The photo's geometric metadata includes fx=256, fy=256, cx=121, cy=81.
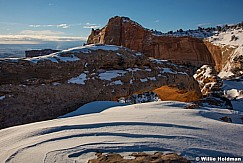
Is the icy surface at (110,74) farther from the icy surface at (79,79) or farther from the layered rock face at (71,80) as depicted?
the icy surface at (79,79)

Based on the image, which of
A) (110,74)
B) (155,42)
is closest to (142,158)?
(110,74)

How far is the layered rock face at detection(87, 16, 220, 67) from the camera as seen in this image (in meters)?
25.8

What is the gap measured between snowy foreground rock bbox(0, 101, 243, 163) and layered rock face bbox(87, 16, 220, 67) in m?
22.8

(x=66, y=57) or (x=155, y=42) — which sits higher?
(x=155, y=42)

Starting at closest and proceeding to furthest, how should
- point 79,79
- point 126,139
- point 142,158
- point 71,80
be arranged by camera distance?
Answer: 1. point 142,158
2. point 126,139
3. point 71,80
4. point 79,79

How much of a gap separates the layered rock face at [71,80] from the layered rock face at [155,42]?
17.2 m

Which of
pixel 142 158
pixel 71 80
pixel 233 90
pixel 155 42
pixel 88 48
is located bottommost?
pixel 233 90

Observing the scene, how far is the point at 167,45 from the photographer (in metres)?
26.0

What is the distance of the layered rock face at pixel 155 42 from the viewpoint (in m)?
25.8

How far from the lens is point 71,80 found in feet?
22.2

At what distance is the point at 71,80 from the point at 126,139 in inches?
175

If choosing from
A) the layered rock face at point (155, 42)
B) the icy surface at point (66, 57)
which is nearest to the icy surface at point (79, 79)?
the icy surface at point (66, 57)

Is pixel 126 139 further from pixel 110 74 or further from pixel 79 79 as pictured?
pixel 110 74

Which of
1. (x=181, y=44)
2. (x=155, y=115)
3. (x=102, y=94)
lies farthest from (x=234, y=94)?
(x=181, y=44)
